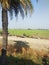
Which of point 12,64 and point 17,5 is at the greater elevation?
point 17,5

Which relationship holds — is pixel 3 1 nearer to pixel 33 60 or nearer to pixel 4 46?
pixel 4 46

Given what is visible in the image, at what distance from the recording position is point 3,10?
18531 millimetres

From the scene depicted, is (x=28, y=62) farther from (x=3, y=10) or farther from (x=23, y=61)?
(x=3, y=10)

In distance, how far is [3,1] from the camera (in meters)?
17.9

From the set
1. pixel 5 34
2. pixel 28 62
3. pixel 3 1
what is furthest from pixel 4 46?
pixel 3 1

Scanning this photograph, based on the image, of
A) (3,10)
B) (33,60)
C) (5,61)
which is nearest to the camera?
(5,61)

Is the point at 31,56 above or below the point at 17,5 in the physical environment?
below

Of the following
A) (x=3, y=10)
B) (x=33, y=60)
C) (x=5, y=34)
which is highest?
(x=3, y=10)

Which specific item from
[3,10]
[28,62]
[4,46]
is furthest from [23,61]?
[3,10]

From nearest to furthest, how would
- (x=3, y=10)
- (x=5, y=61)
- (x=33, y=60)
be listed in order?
(x=5, y=61) → (x=3, y=10) → (x=33, y=60)

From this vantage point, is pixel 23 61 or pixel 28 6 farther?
pixel 28 6

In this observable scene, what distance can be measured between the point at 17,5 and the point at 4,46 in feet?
11.2

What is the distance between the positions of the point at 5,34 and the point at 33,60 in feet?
10.2

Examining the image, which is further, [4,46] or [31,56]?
[31,56]
